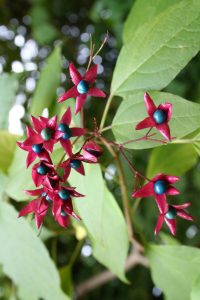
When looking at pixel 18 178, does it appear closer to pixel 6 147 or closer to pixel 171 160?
pixel 6 147

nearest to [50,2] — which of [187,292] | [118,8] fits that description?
[118,8]

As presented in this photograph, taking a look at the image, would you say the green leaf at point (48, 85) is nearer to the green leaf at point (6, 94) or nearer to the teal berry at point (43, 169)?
the green leaf at point (6, 94)

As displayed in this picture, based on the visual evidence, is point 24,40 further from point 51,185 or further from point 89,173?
point 51,185

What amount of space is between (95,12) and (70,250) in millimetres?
716

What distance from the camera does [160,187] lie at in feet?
1.66

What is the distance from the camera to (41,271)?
771mm

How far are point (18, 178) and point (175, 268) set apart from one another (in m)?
0.30

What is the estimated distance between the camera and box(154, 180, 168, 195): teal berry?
1.66 ft

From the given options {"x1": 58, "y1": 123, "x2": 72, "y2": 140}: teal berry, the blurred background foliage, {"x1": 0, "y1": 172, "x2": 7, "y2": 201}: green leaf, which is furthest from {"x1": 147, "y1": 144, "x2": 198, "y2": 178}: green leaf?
{"x1": 58, "y1": 123, "x2": 72, "y2": 140}: teal berry

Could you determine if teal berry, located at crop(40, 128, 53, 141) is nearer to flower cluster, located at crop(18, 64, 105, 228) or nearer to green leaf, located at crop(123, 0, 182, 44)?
flower cluster, located at crop(18, 64, 105, 228)

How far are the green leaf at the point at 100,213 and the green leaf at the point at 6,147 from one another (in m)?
0.20

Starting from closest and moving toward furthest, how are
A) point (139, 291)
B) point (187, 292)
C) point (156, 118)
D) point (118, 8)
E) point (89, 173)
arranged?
point (156, 118) < point (89, 173) < point (187, 292) < point (118, 8) < point (139, 291)

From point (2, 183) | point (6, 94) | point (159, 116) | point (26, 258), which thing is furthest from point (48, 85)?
point (159, 116)

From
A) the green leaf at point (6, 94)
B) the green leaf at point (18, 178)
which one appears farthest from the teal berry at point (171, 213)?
the green leaf at point (6, 94)
